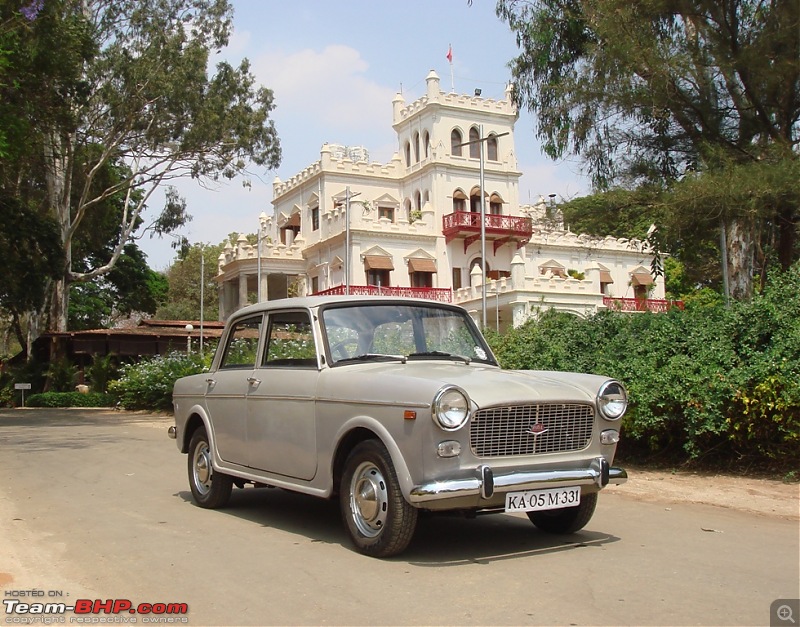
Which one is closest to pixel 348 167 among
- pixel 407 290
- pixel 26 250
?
pixel 407 290

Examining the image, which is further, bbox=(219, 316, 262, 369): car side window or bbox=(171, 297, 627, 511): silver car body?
bbox=(219, 316, 262, 369): car side window

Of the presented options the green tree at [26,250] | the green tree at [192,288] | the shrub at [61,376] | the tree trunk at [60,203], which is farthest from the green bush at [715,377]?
the green tree at [192,288]

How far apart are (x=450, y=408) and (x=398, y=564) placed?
111cm

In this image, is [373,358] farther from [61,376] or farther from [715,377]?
[61,376]

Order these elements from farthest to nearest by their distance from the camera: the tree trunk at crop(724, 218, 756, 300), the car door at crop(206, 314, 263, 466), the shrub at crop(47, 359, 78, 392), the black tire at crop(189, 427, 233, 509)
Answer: the shrub at crop(47, 359, 78, 392) → the tree trunk at crop(724, 218, 756, 300) → the black tire at crop(189, 427, 233, 509) → the car door at crop(206, 314, 263, 466)

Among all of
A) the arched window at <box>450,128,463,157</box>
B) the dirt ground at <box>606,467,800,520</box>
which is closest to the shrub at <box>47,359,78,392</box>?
the arched window at <box>450,128,463,157</box>

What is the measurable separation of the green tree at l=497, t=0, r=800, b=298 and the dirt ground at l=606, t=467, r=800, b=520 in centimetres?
405

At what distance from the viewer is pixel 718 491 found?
8977 millimetres

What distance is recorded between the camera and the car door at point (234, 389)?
24.7ft

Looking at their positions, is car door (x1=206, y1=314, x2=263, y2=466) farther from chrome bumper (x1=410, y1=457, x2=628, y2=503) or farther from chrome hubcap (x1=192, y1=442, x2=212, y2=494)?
chrome bumper (x1=410, y1=457, x2=628, y2=503)

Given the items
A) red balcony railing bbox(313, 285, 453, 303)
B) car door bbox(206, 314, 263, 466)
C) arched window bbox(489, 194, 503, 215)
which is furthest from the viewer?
arched window bbox(489, 194, 503, 215)

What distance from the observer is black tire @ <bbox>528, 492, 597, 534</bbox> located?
6527mm

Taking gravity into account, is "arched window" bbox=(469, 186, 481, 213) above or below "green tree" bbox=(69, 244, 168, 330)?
above

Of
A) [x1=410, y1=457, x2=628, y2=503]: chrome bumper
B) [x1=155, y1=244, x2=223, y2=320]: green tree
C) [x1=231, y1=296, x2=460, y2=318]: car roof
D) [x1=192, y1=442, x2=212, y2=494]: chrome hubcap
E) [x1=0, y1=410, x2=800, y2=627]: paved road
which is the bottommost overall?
[x1=0, y1=410, x2=800, y2=627]: paved road
